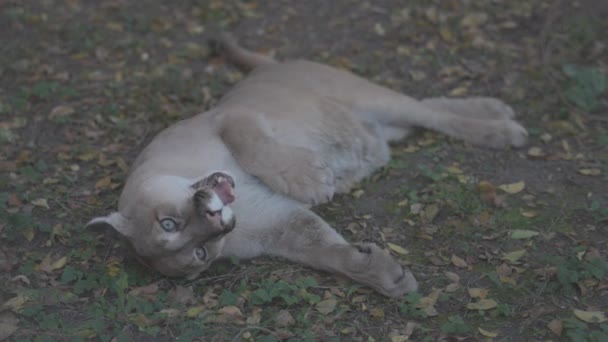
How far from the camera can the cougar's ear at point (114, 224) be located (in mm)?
4691

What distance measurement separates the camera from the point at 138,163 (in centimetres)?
525

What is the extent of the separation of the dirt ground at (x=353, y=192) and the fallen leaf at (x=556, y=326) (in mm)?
10

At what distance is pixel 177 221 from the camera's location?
459 centimetres

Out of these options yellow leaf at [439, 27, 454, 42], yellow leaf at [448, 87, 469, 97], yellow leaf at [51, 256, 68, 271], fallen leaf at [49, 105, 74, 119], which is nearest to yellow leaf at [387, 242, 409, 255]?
yellow leaf at [51, 256, 68, 271]

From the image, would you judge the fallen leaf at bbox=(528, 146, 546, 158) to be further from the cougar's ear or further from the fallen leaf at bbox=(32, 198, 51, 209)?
the fallen leaf at bbox=(32, 198, 51, 209)

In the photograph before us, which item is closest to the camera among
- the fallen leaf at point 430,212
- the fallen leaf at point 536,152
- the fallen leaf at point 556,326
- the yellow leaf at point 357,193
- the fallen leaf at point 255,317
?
the fallen leaf at point 556,326

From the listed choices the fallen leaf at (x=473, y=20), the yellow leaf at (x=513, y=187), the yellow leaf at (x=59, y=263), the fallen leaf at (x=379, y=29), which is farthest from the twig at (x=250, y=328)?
the fallen leaf at (x=473, y=20)

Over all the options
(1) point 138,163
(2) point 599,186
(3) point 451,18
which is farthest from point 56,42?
(2) point 599,186

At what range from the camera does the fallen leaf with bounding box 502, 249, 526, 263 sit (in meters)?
4.86

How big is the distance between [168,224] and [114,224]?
1.12 ft

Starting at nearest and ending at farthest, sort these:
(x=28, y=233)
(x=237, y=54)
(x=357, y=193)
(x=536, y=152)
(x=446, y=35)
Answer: (x=28, y=233) → (x=357, y=193) → (x=536, y=152) → (x=237, y=54) → (x=446, y=35)

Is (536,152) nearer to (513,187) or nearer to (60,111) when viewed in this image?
(513,187)

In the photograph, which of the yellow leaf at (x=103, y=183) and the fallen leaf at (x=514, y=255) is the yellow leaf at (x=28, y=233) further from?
the fallen leaf at (x=514, y=255)

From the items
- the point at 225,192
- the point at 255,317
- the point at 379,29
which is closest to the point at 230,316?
the point at 255,317
